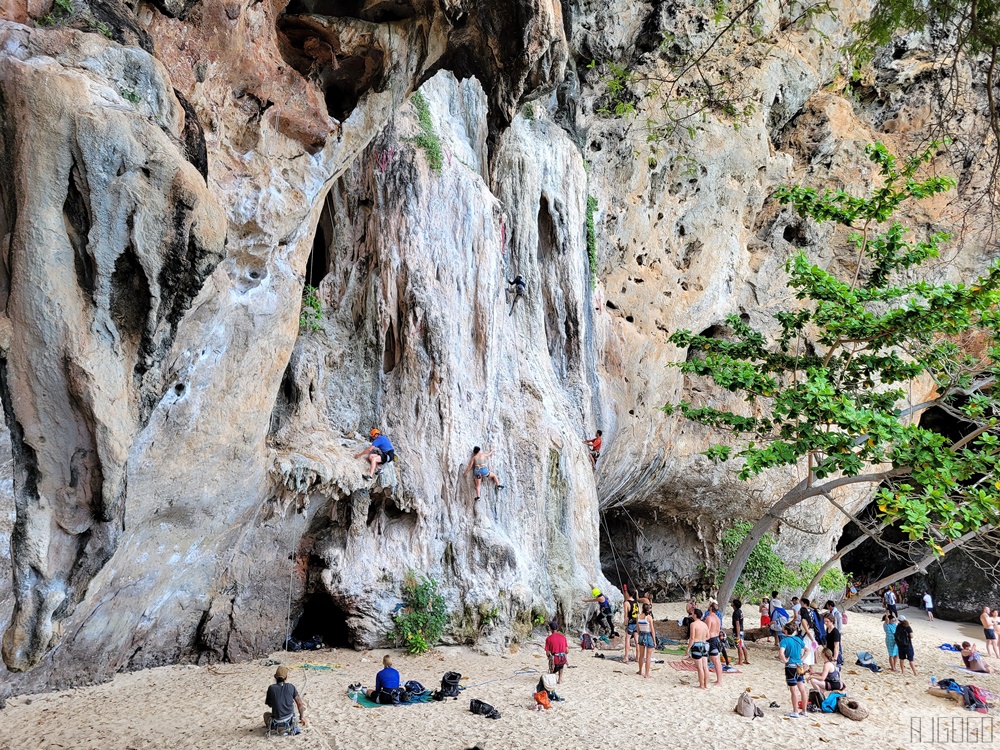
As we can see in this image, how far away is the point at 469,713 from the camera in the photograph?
843 cm

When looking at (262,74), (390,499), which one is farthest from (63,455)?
(390,499)

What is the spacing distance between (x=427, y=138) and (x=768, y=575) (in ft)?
48.8

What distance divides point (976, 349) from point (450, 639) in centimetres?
1967

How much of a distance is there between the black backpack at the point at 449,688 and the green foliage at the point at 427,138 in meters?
8.97

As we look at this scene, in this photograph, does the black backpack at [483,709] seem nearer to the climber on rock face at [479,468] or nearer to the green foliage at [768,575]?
the climber on rock face at [479,468]

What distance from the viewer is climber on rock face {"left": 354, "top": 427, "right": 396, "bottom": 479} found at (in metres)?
11.0

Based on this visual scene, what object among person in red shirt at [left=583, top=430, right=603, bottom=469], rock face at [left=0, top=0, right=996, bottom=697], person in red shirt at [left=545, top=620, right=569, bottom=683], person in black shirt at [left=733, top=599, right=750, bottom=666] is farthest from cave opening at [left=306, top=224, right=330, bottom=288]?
person in black shirt at [left=733, top=599, right=750, bottom=666]

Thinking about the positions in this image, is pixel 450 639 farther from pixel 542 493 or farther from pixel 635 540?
pixel 635 540

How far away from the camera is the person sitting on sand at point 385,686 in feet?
28.1

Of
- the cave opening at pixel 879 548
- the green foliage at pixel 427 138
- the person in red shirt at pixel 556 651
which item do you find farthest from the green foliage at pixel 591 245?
the cave opening at pixel 879 548

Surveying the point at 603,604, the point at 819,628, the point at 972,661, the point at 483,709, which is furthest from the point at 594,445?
the point at 972,661

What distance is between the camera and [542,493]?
1373 cm

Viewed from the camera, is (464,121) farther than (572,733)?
Yes

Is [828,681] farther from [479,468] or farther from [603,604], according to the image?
[479,468]
